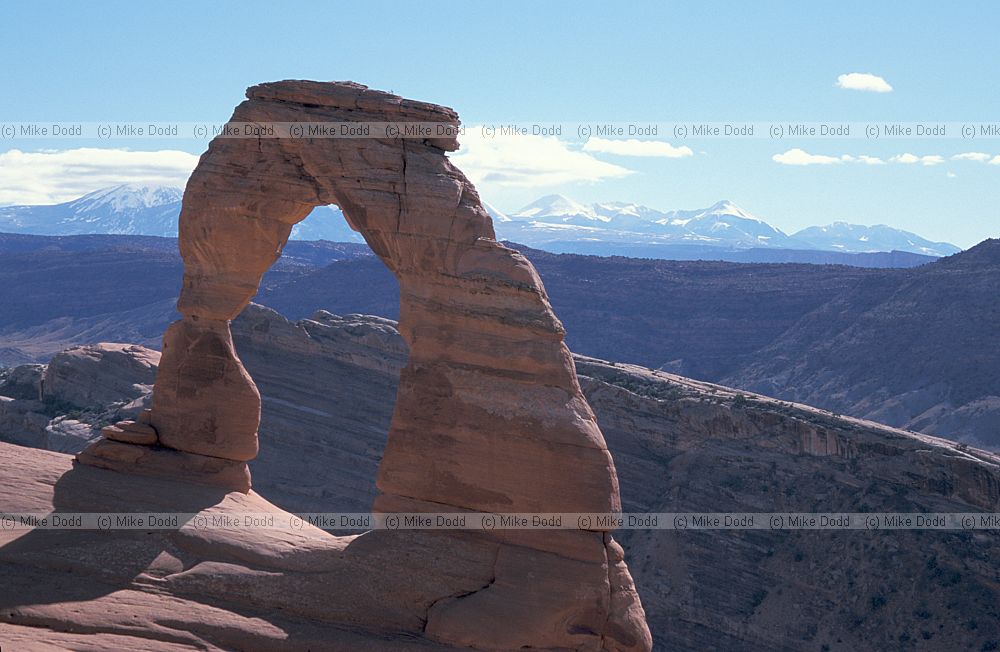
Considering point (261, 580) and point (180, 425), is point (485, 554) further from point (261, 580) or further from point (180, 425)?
point (180, 425)

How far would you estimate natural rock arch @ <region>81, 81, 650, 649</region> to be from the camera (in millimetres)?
19281

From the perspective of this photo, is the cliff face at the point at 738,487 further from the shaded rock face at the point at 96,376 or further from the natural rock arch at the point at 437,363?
the natural rock arch at the point at 437,363

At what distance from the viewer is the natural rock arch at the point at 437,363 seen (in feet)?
63.3

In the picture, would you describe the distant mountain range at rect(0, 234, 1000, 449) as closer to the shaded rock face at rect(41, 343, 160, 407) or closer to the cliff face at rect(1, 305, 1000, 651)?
the cliff face at rect(1, 305, 1000, 651)

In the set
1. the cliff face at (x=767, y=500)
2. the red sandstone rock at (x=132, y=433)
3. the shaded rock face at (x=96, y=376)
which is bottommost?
the cliff face at (x=767, y=500)

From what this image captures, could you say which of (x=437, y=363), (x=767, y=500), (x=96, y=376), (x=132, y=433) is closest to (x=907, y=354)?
(x=767, y=500)

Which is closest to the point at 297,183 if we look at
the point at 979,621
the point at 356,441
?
the point at 979,621

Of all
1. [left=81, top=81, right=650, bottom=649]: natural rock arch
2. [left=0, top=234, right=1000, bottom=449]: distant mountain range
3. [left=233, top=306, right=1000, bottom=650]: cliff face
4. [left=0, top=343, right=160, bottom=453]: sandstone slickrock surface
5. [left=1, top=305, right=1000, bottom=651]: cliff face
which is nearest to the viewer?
[left=81, top=81, right=650, bottom=649]: natural rock arch

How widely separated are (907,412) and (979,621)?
45.9 metres

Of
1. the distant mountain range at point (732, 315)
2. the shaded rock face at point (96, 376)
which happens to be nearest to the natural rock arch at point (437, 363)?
the shaded rock face at point (96, 376)

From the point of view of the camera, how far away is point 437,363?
20.1 metres

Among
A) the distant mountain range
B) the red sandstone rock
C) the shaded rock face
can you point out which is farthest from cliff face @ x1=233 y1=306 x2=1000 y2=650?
the distant mountain range

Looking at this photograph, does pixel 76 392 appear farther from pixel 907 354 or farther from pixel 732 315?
pixel 732 315

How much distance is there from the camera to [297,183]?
21.4 meters
